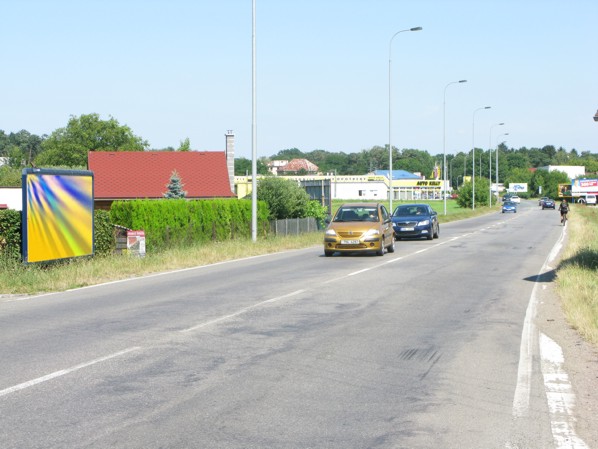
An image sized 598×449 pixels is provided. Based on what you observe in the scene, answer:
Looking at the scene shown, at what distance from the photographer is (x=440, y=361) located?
8.99m

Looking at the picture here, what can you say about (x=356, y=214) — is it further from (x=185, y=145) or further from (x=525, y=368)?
(x=185, y=145)

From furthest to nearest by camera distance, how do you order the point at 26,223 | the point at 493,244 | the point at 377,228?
1. the point at 493,244
2. the point at 377,228
3. the point at 26,223

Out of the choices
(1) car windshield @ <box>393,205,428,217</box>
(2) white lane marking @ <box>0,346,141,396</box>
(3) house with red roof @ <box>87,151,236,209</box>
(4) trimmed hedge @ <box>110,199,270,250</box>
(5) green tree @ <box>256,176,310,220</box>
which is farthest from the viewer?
(3) house with red roof @ <box>87,151,236,209</box>

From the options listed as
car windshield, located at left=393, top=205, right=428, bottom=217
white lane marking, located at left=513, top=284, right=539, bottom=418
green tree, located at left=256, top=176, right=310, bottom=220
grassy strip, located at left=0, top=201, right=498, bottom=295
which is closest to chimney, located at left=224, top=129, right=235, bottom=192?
green tree, located at left=256, top=176, right=310, bottom=220

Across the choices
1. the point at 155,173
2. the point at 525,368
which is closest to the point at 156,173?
the point at 155,173

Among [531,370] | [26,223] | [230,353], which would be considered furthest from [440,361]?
[26,223]

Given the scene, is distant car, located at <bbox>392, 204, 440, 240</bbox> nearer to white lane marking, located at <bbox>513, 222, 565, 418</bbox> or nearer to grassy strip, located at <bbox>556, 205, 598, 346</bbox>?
grassy strip, located at <bbox>556, 205, 598, 346</bbox>

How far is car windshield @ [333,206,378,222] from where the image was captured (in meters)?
26.9

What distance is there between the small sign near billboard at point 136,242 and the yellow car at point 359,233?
5.57 meters

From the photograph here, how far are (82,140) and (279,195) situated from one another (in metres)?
64.0

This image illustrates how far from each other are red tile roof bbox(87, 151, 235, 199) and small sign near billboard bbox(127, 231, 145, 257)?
111 ft

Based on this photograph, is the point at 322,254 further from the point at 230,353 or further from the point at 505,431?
the point at 505,431

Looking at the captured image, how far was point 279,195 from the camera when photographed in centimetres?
3925

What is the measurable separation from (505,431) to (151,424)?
8.70 ft
